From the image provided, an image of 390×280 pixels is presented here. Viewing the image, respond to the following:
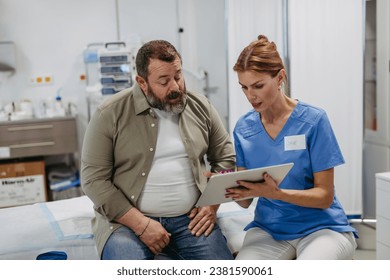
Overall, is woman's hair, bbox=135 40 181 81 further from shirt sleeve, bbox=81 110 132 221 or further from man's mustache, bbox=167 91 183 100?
shirt sleeve, bbox=81 110 132 221

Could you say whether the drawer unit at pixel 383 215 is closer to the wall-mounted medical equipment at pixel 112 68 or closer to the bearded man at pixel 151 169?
the bearded man at pixel 151 169

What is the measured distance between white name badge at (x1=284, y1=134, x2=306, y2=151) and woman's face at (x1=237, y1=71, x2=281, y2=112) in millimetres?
120

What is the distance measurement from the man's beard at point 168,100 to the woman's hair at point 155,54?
0.06 m

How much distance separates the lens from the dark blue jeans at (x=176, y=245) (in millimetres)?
1583

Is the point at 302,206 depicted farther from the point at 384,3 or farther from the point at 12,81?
the point at 12,81

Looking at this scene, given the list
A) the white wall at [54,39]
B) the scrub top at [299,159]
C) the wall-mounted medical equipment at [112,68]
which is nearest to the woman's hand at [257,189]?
the scrub top at [299,159]

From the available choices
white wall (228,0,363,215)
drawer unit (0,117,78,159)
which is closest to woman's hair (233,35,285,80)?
white wall (228,0,363,215)

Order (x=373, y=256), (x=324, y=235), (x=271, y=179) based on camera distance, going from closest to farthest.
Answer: (x=271, y=179), (x=324, y=235), (x=373, y=256)

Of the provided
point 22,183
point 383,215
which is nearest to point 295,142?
point 383,215

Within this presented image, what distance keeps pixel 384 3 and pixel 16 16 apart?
264 cm

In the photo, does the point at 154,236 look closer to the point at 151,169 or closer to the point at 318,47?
the point at 151,169

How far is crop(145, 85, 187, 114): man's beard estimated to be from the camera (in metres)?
1.60

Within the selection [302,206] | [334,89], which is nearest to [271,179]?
[302,206]
